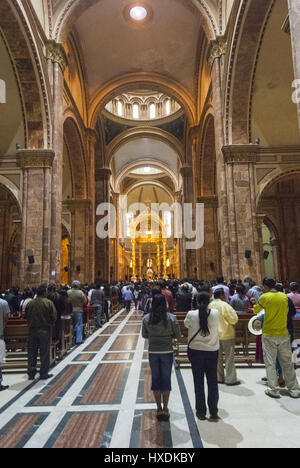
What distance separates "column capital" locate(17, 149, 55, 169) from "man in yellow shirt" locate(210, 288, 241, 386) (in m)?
9.48

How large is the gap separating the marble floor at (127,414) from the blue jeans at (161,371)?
1.27 feet

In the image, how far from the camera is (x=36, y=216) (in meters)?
11.7

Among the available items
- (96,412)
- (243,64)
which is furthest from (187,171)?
(96,412)

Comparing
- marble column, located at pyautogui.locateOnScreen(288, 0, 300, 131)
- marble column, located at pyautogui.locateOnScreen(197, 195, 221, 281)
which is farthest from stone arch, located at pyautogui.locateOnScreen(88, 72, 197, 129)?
marble column, located at pyautogui.locateOnScreen(288, 0, 300, 131)

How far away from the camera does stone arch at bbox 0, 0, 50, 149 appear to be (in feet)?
34.4

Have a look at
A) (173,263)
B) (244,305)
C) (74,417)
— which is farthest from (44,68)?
(173,263)

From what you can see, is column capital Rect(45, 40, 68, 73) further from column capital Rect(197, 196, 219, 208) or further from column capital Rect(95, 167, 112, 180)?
column capital Rect(95, 167, 112, 180)

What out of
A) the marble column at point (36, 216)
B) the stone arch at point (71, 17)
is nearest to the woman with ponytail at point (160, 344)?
the marble column at point (36, 216)

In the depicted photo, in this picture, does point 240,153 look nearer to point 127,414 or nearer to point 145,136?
point 127,414

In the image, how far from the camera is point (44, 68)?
12.2m

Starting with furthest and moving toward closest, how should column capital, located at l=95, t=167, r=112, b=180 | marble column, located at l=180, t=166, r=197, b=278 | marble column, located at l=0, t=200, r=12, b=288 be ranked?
column capital, located at l=95, t=167, r=112, b=180, marble column, located at l=180, t=166, r=197, b=278, marble column, located at l=0, t=200, r=12, b=288

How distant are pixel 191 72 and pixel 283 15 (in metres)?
10.5

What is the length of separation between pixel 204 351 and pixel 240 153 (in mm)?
10051

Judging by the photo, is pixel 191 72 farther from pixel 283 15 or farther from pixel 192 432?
pixel 192 432
